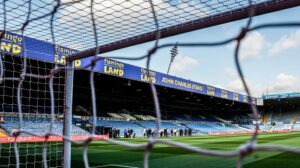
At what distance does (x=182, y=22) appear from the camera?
129 inches

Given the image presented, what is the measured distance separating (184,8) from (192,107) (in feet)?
133

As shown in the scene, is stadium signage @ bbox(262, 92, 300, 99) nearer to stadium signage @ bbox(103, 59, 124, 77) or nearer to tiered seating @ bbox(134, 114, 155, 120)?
tiered seating @ bbox(134, 114, 155, 120)

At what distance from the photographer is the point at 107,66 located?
53.3 feet

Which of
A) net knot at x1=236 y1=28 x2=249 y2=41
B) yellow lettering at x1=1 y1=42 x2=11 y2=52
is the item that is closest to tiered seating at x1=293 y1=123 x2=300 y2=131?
yellow lettering at x1=1 y1=42 x2=11 y2=52

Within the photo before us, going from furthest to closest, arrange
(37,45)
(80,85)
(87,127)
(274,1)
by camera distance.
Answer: (80,85) < (87,127) < (37,45) < (274,1)

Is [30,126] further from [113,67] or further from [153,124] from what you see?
[153,124]

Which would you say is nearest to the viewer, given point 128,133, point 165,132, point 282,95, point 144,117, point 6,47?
point 6,47

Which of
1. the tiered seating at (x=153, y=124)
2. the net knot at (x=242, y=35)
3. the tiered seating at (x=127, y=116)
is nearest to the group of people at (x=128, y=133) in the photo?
the tiered seating at (x=153, y=124)

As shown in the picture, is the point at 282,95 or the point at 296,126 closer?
the point at 282,95

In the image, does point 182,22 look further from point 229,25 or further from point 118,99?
point 118,99

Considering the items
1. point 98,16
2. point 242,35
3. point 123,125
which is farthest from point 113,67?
point 242,35

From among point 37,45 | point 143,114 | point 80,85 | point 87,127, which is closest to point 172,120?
point 143,114

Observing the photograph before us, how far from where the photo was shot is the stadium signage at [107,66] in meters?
4.59

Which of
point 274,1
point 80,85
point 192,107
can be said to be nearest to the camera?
point 274,1
